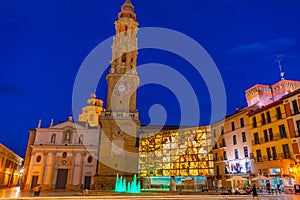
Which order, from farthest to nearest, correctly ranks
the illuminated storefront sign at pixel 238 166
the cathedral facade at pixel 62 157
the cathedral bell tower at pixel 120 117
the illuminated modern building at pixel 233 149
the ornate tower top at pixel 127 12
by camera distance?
the ornate tower top at pixel 127 12 < the cathedral facade at pixel 62 157 < the cathedral bell tower at pixel 120 117 < the illuminated modern building at pixel 233 149 < the illuminated storefront sign at pixel 238 166

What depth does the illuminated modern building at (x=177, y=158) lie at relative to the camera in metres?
38.3

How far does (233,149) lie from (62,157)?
30.0 meters

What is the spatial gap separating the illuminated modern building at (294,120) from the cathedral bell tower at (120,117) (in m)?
23.5

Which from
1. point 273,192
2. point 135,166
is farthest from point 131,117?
point 273,192

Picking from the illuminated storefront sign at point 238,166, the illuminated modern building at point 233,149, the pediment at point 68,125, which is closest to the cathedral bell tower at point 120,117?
the pediment at point 68,125

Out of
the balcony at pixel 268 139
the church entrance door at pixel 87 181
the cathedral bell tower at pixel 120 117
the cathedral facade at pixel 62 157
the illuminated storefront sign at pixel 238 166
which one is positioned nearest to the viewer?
the balcony at pixel 268 139

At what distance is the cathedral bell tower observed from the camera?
36.3m

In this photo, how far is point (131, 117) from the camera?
132ft

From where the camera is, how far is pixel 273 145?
25.2 m

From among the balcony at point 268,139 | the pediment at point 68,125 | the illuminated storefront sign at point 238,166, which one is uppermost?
the pediment at point 68,125

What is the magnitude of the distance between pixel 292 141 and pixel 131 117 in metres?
25.1

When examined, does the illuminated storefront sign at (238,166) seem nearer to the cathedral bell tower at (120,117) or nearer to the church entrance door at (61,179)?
the cathedral bell tower at (120,117)

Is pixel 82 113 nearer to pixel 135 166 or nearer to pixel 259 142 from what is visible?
pixel 135 166

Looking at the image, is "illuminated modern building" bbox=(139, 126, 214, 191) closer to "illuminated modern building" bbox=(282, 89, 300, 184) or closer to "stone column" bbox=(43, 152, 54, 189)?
"stone column" bbox=(43, 152, 54, 189)
